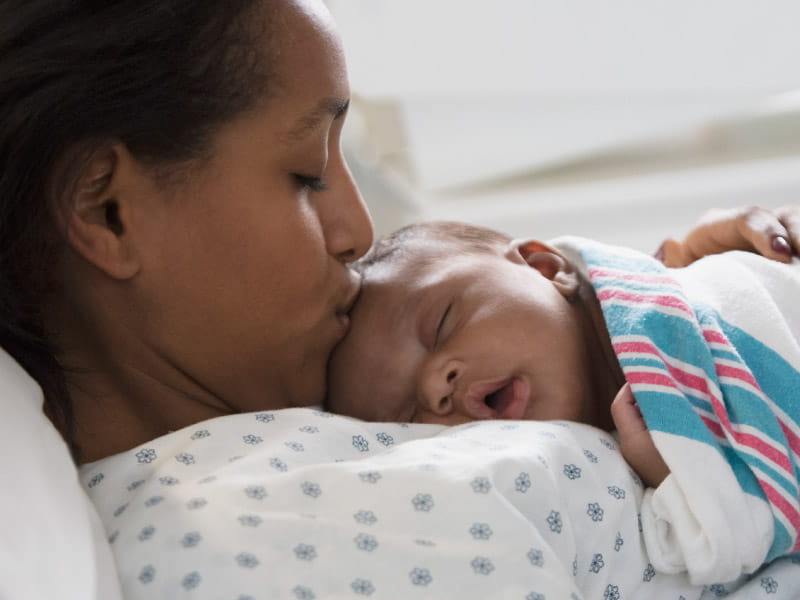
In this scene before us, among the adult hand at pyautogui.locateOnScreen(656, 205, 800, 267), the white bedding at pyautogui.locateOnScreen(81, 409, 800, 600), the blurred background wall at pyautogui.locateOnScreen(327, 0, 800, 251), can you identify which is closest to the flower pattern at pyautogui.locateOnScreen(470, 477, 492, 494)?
the white bedding at pyautogui.locateOnScreen(81, 409, 800, 600)

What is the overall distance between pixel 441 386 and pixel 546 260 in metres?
0.27

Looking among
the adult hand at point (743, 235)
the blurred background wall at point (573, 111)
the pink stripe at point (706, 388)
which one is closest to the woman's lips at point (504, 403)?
the pink stripe at point (706, 388)

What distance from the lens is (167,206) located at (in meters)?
0.99

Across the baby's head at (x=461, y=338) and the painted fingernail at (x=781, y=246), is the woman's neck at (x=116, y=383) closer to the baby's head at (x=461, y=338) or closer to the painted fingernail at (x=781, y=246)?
the baby's head at (x=461, y=338)

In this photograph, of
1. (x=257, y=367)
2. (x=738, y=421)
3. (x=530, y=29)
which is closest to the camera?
(x=738, y=421)

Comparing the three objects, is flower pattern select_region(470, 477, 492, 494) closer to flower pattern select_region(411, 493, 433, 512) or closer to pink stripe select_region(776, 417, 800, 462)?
flower pattern select_region(411, 493, 433, 512)

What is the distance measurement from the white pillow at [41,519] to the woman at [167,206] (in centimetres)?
17

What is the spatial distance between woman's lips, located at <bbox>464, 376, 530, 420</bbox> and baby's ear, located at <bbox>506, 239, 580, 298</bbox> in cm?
18

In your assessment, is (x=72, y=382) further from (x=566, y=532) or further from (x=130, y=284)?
(x=566, y=532)

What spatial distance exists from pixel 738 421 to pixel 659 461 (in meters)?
0.08

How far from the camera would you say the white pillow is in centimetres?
69

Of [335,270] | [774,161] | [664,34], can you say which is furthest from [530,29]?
[335,270]

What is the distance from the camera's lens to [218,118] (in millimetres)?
979

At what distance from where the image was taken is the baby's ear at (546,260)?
121 cm
